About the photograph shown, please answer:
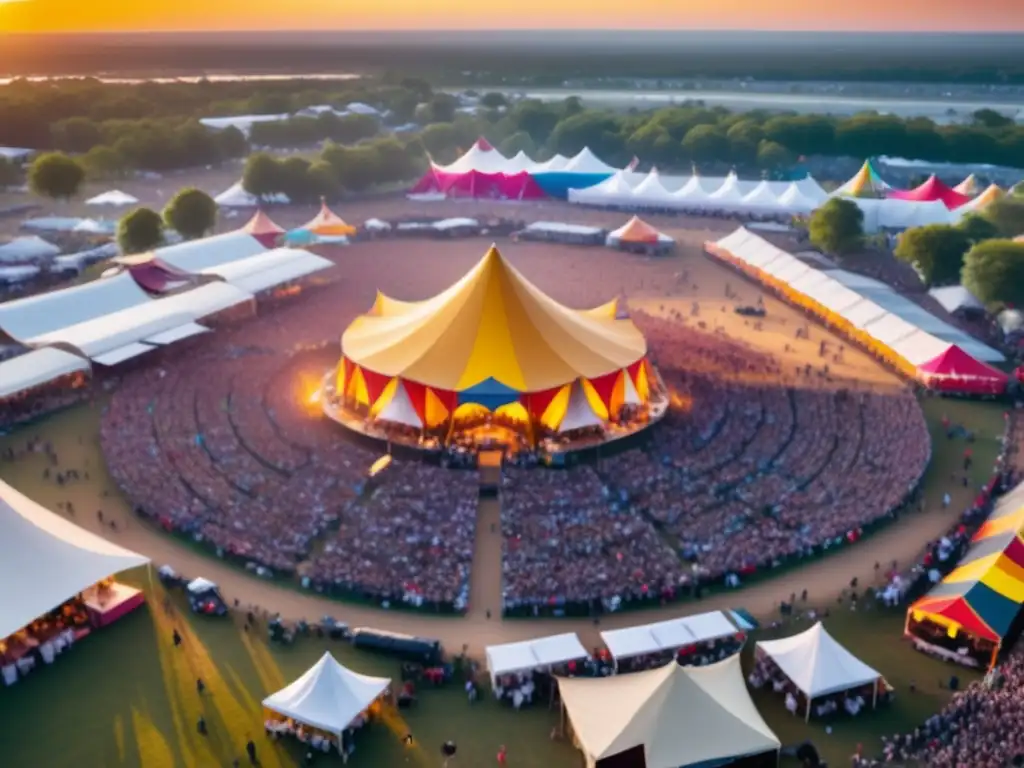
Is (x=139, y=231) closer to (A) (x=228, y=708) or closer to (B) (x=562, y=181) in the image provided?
(B) (x=562, y=181)

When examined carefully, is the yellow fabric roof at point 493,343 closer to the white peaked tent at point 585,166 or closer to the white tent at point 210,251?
the white tent at point 210,251

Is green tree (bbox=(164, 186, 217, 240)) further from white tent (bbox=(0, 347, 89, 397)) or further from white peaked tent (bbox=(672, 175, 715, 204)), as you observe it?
white peaked tent (bbox=(672, 175, 715, 204))

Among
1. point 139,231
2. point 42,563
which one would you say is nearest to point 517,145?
point 139,231

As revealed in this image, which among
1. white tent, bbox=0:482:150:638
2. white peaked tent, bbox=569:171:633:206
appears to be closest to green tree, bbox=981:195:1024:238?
white peaked tent, bbox=569:171:633:206

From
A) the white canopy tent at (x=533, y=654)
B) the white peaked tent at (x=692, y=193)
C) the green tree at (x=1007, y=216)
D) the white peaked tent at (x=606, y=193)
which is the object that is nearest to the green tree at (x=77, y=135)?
the white peaked tent at (x=606, y=193)

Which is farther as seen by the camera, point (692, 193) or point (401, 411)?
point (692, 193)

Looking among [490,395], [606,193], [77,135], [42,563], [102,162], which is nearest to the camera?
[42,563]
